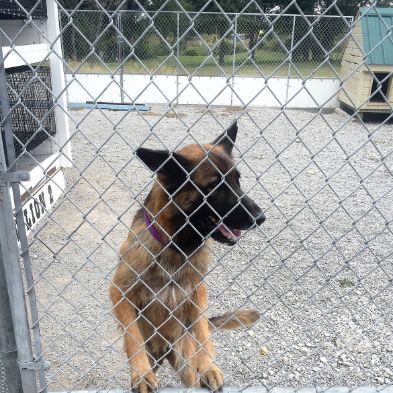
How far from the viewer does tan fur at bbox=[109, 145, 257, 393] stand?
2.37 meters

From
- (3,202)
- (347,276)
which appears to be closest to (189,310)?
(3,202)

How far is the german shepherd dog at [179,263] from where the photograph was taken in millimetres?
2346

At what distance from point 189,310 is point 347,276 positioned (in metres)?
2.33

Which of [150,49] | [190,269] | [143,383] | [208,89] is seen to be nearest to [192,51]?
[150,49]

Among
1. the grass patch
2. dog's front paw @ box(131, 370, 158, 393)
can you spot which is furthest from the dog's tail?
the grass patch

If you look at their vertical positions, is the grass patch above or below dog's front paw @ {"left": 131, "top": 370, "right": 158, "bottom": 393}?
above

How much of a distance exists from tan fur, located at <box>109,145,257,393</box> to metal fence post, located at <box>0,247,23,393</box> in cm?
65

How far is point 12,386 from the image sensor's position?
1.81m

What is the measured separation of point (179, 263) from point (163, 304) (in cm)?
29

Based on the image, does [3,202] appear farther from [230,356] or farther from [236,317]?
[230,356]

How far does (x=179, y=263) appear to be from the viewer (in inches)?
101

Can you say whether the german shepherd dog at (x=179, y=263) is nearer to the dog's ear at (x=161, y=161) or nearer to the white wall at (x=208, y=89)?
the dog's ear at (x=161, y=161)

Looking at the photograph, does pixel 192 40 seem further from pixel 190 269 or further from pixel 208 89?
pixel 190 269

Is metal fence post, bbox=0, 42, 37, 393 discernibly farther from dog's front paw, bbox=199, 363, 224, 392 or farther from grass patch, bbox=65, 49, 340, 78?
grass patch, bbox=65, 49, 340, 78
